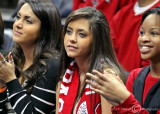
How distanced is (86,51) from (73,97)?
27 cm

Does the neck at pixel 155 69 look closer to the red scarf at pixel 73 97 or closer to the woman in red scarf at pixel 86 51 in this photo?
the woman in red scarf at pixel 86 51

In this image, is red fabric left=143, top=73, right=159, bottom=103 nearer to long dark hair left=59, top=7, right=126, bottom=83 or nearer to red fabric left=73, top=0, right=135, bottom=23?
long dark hair left=59, top=7, right=126, bottom=83

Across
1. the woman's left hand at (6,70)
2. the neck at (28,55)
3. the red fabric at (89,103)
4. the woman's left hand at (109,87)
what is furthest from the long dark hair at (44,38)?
the woman's left hand at (109,87)

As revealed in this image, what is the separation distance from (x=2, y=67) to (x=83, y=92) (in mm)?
510

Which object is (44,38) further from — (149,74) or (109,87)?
(109,87)

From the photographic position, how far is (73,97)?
6.26ft

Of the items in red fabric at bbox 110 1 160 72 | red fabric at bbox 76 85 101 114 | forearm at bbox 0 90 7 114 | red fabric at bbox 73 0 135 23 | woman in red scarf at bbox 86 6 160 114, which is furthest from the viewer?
red fabric at bbox 73 0 135 23

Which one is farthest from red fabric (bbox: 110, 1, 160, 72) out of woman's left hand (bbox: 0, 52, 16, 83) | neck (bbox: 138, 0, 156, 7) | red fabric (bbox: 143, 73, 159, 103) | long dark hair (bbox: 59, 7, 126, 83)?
woman's left hand (bbox: 0, 52, 16, 83)

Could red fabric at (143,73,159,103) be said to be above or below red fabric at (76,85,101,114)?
above

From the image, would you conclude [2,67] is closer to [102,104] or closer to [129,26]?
[102,104]

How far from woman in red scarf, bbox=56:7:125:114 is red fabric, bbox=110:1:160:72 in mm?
564

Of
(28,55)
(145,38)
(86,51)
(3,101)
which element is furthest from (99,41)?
(3,101)

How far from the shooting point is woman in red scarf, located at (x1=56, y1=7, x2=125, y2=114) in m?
1.83

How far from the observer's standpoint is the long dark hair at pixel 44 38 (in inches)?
86.9
